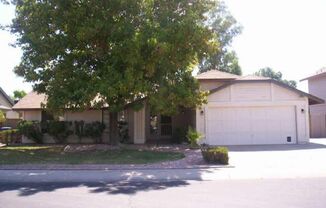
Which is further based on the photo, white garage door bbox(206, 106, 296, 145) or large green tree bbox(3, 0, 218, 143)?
white garage door bbox(206, 106, 296, 145)

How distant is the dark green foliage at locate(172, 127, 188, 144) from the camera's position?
26.8 m

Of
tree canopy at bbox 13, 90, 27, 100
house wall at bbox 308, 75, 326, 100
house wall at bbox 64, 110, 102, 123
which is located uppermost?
tree canopy at bbox 13, 90, 27, 100

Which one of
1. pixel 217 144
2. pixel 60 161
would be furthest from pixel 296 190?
pixel 217 144

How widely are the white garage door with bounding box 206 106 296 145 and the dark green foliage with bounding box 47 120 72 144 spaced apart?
30.9 feet

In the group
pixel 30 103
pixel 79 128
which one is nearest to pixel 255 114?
pixel 79 128

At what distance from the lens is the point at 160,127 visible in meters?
29.9

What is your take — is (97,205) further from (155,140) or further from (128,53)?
(155,140)

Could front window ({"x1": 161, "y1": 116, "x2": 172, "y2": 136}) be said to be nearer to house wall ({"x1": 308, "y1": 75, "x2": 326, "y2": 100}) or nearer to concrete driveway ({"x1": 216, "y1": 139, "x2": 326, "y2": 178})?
concrete driveway ({"x1": 216, "y1": 139, "x2": 326, "y2": 178})

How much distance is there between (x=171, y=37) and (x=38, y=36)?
6.52 metres

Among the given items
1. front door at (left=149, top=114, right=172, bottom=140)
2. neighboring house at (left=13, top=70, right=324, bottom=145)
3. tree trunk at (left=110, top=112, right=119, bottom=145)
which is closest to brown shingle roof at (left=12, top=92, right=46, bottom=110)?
tree trunk at (left=110, top=112, right=119, bottom=145)

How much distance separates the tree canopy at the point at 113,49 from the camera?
19484 mm

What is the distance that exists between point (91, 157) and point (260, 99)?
37.5 feet

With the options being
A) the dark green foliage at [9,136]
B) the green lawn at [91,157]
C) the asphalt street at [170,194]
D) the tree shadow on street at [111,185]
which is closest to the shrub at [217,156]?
the green lawn at [91,157]

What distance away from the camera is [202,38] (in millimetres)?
20328
